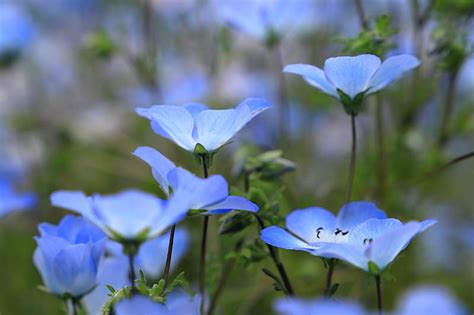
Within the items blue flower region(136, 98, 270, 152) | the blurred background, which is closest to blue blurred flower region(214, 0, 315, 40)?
the blurred background

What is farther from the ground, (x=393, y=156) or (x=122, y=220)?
(x=122, y=220)

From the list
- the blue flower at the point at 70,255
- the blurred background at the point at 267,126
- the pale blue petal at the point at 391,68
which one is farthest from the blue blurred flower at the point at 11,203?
the pale blue petal at the point at 391,68

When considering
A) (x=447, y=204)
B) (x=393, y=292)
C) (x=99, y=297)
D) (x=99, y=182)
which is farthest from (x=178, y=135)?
(x=447, y=204)

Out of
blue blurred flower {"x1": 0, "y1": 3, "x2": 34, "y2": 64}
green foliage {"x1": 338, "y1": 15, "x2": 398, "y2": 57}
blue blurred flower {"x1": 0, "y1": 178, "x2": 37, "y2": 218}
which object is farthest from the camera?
blue blurred flower {"x1": 0, "y1": 3, "x2": 34, "y2": 64}

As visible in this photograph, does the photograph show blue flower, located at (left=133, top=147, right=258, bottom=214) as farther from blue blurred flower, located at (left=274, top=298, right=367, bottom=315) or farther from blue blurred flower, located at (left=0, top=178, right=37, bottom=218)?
blue blurred flower, located at (left=0, top=178, right=37, bottom=218)

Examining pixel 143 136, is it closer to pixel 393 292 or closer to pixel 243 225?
pixel 393 292
